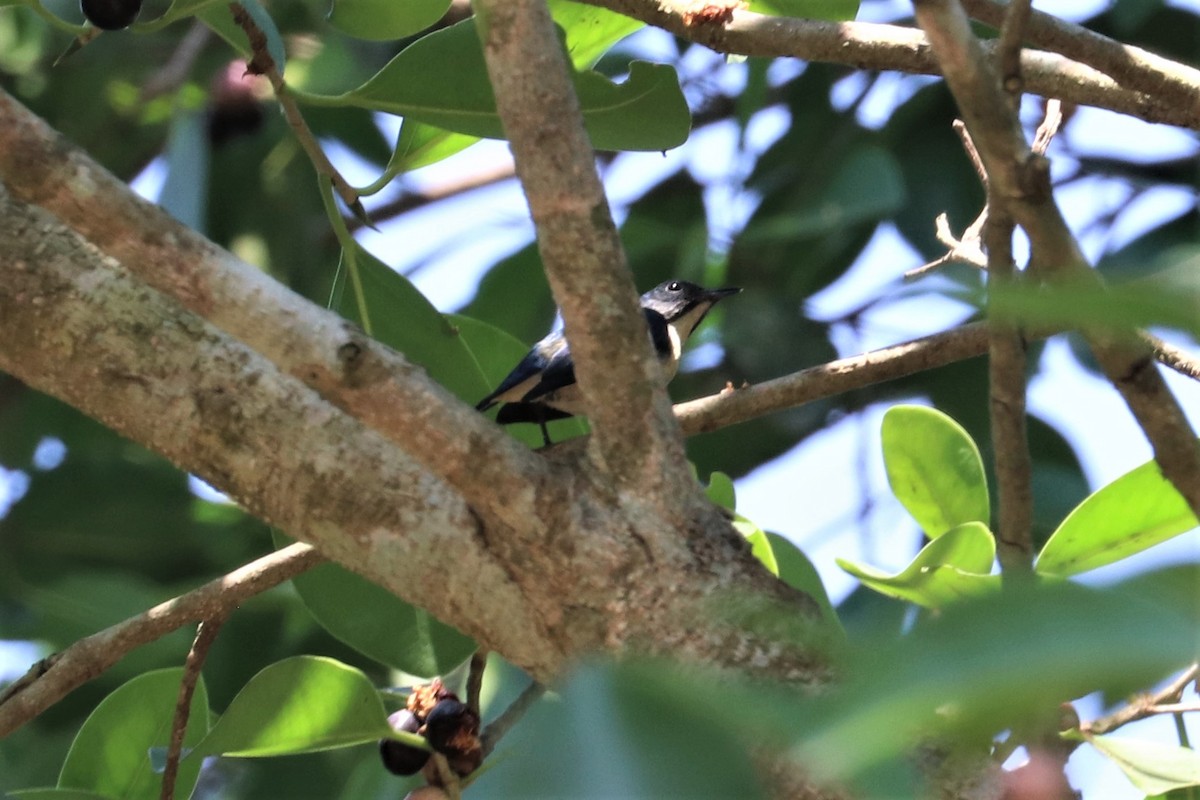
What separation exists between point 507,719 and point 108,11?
3.69 ft

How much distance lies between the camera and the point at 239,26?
6.38ft

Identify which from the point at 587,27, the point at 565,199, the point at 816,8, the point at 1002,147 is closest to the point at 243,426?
the point at 565,199

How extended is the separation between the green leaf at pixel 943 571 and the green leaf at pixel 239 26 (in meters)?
1.08

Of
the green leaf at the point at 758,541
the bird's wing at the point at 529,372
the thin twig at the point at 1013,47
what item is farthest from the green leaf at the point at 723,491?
the thin twig at the point at 1013,47

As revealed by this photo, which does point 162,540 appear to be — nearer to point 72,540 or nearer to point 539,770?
point 72,540

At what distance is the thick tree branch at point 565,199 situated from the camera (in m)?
1.28

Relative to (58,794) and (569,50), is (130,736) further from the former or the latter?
(569,50)

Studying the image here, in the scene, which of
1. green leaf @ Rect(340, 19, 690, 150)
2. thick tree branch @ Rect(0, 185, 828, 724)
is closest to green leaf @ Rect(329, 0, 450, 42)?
green leaf @ Rect(340, 19, 690, 150)

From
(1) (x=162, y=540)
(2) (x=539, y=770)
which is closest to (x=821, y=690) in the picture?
(2) (x=539, y=770)

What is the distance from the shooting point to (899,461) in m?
1.89

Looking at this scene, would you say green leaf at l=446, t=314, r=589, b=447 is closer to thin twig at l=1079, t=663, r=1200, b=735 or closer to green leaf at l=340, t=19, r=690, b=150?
green leaf at l=340, t=19, r=690, b=150

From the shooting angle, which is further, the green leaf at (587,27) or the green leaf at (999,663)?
the green leaf at (587,27)

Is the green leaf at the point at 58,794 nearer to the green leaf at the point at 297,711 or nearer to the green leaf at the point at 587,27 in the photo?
the green leaf at the point at 297,711

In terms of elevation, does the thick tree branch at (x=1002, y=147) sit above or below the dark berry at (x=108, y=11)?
below
